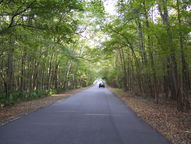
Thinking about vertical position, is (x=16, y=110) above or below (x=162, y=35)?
below

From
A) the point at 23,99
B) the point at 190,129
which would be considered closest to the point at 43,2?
the point at 190,129

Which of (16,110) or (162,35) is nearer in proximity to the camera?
(162,35)

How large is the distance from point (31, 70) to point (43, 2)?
1268cm

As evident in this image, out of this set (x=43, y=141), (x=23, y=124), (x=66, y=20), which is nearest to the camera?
(x=43, y=141)

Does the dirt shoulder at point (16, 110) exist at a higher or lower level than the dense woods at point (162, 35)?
lower

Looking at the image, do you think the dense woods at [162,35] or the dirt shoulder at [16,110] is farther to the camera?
the dense woods at [162,35]

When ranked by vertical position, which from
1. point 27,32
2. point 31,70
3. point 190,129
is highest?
point 27,32

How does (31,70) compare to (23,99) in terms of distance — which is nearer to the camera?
(23,99)

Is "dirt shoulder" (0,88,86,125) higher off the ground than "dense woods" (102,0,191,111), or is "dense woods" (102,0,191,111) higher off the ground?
"dense woods" (102,0,191,111)

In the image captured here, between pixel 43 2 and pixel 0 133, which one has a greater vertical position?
pixel 43 2

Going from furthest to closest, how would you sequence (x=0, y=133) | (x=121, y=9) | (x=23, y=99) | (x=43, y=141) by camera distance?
1. (x=23, y=99)
2. (x=121, y=9)
3. (x=0, y=133)
4. (x=43, y=141)

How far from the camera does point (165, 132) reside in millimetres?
5031

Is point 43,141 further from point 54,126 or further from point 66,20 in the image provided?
point 66,20

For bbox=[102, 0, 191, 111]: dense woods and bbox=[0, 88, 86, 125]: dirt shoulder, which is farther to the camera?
bbox=[102, 0, 191, 111]: dense woods
